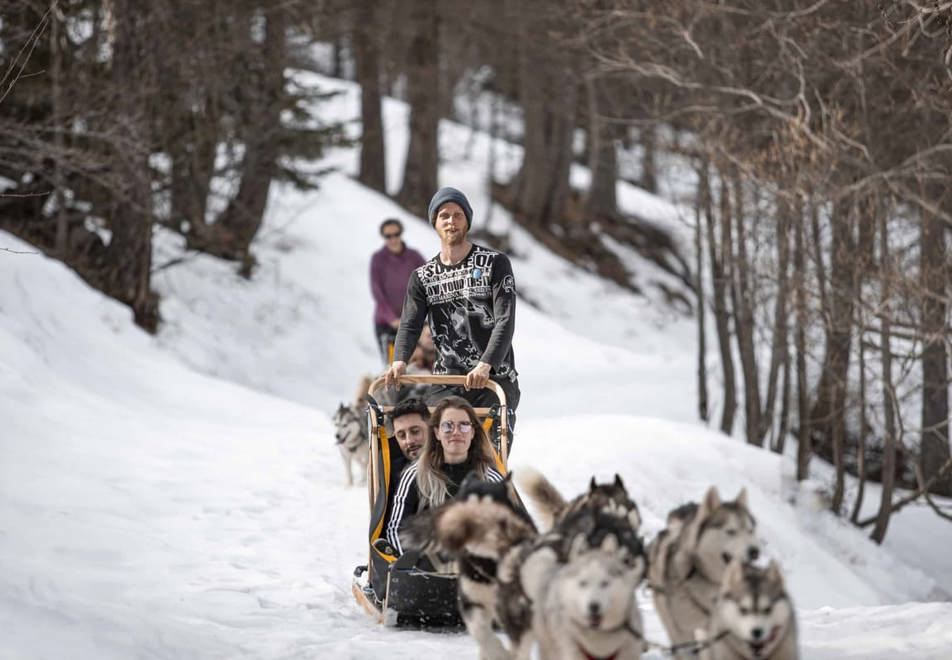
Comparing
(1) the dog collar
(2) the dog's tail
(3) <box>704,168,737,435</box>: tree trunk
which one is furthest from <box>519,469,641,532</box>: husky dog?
(3) <box>704,168,737,435</box>: tree trunk

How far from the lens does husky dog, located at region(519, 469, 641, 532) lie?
4234mm

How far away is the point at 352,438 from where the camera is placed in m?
9.78

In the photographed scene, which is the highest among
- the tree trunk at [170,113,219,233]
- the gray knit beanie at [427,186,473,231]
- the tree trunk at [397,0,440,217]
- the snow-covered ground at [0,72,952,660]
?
the tree trunk at [397,0,440,217]

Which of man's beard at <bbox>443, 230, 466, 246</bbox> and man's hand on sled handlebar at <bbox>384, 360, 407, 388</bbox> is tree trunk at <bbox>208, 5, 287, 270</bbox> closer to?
man's beard at <bbox>443, 230, 466, 246</bbox>

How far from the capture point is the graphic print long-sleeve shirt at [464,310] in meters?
6.02

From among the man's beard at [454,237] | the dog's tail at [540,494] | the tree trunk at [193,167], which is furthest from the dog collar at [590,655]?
the tree trunk at [193,167]

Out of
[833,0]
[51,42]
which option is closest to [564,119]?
[51,42]

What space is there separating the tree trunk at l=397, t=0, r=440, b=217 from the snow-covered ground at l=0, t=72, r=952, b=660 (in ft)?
13.8

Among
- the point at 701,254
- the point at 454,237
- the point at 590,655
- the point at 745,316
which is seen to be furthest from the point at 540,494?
the point at 701,254

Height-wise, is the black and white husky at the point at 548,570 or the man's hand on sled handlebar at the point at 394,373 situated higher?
the man's hand on sled handlebar at the point at 394,373

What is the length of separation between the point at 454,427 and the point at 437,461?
9.7 inches

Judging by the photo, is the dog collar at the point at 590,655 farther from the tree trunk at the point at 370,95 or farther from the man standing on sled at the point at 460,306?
the tree trunk at the point at 370,95

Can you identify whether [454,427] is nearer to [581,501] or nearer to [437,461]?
[437,461]

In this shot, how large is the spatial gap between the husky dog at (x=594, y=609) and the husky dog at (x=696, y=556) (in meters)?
0.27
